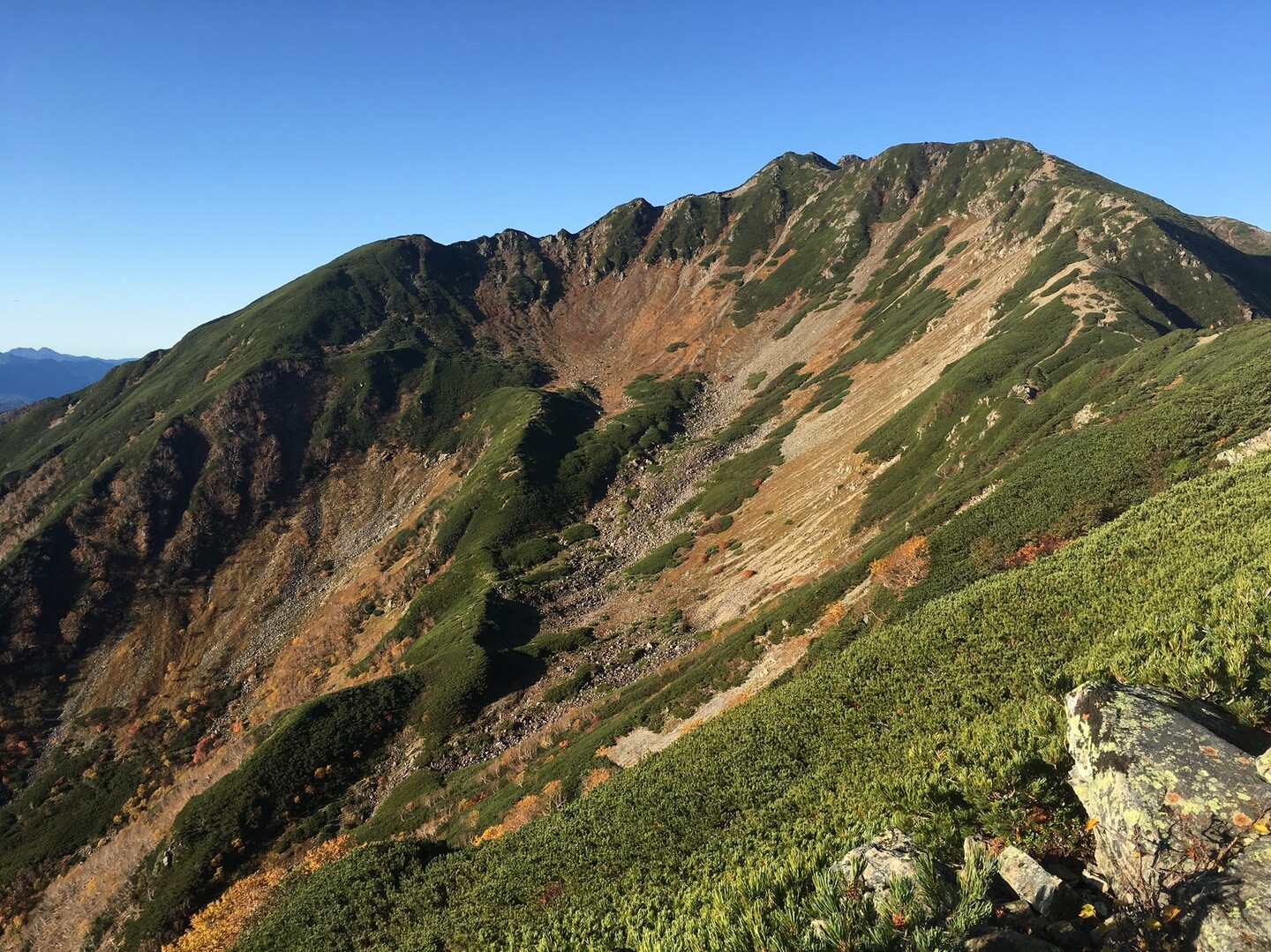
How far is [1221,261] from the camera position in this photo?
92375mm

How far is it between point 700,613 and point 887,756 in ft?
128

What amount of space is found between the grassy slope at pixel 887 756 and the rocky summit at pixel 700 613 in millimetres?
138

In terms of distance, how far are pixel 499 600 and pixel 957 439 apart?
48.3 metres

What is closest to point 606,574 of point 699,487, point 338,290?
point 699,487

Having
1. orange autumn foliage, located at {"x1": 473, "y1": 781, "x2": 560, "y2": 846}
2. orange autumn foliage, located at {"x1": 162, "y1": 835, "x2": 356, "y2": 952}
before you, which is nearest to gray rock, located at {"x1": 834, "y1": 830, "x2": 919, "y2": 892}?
orange autumn foliage, located at {"x1": 473, "y1": 781, "x2": 560, "y2": 846}

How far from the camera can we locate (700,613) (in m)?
53.2

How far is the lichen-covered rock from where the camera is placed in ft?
20.5

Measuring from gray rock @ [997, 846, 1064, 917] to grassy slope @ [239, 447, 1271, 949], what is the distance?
1220 millimetres

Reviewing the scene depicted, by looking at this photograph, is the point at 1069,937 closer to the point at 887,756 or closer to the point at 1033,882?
the point at 1033,882

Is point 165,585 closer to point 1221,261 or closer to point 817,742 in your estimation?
point 817,742

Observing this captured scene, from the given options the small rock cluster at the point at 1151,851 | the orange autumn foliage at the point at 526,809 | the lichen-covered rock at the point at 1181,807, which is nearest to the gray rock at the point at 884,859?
the small rock cluster at the point at 1151,851

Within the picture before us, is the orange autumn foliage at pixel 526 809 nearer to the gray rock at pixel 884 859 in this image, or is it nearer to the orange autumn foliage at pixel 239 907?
the orange autumn foliage at pixel 239 907

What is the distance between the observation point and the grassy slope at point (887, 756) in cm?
1066

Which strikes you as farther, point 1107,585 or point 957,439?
point 957,439
